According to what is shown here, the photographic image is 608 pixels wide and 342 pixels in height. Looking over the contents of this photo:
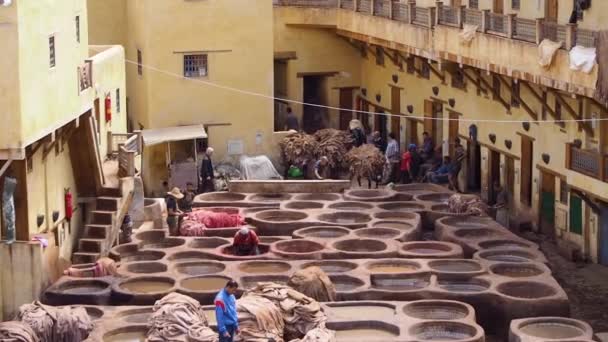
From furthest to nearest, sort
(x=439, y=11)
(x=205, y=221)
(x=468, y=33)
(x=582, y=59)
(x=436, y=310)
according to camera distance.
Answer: (x=439, y=11) → (x=468, y=33) → (x=205, y=221) → (x=582, y=59) → (x=436, y=310)

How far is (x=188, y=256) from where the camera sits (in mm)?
29000

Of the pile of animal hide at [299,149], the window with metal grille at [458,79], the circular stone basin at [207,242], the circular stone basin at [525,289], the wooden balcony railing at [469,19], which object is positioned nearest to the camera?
the circular stone basin at [525,289]

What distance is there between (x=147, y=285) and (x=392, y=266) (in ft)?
15.2

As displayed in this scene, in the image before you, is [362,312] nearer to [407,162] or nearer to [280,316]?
[280,316]

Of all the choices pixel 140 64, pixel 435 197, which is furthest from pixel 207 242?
pixel 140 64

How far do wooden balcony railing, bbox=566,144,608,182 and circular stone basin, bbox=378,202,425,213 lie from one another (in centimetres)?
362

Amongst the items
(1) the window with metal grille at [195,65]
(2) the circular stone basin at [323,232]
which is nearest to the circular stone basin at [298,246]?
(2) the circular stone basin at [323,232]

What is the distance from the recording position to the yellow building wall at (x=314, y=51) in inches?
1692

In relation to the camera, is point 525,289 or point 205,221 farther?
point 205,221

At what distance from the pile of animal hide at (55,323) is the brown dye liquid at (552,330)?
7114 mm

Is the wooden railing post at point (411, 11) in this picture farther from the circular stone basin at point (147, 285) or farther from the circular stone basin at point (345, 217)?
the circular stone basin at point (147, 285)

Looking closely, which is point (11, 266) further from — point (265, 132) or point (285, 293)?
point (265, 132)

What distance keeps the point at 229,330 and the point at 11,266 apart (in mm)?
4861

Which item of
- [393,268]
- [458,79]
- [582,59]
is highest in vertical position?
[582,59]
